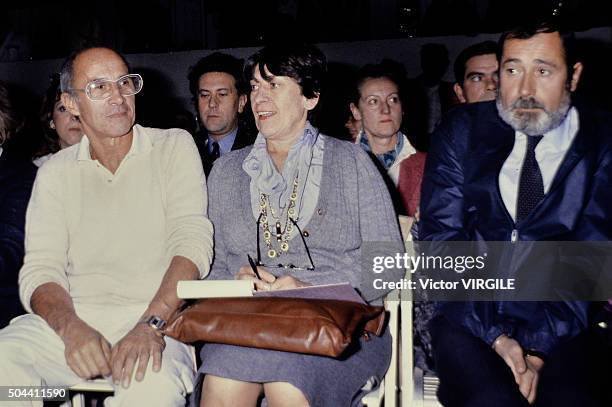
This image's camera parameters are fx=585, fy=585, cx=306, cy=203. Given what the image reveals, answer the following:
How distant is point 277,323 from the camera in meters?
1.53

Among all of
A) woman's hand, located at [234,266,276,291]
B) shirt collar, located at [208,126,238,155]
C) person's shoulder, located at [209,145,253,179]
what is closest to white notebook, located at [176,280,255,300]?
woman's hand, located at [234,266,276,291]

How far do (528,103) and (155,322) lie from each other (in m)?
1.37

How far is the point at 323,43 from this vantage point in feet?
15.6

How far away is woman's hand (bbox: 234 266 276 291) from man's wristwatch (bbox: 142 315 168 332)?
0.27 m

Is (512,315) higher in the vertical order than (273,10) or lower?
lower

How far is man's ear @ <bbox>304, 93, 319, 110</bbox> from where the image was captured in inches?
83.4

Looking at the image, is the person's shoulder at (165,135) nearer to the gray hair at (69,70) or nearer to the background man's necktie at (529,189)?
the gray hair at (69,70)

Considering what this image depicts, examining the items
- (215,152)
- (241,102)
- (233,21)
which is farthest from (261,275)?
(233,21)

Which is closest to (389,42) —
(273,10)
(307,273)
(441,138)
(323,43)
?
(323,43)

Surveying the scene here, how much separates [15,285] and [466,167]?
169cm

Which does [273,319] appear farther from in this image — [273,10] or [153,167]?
[273,10]

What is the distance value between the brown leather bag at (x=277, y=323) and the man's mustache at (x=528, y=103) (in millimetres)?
813

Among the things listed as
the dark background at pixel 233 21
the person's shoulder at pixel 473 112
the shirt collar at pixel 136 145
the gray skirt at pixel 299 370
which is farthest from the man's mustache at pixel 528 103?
the dark background at pixel 233 21

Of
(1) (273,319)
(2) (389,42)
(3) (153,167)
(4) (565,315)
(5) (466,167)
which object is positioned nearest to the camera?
(1) (273,319)
